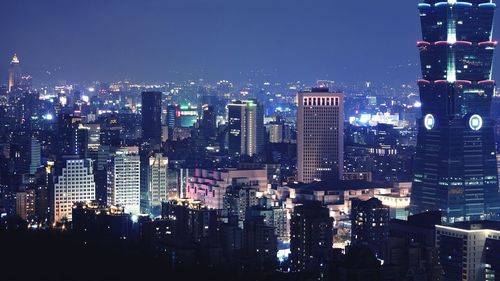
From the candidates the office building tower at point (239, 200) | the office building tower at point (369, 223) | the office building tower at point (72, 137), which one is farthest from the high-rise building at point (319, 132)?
the office building tower at point (369, 223)

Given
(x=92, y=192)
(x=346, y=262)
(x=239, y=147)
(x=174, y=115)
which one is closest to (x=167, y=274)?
(x=346, y=262)

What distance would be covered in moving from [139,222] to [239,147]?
10.2m

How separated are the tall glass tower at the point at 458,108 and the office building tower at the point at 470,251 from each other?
4.50m

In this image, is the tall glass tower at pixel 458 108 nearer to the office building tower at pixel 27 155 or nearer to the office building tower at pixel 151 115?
the office building tower at pixel 27 155

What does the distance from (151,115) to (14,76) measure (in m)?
3.93

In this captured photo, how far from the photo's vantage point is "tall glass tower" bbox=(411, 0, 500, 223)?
22.0 m

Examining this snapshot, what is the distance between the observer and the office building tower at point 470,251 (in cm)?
1658

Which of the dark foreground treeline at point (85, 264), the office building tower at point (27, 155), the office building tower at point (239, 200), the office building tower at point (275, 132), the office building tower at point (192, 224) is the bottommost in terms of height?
the dark foreground treeline at point (85, 264)

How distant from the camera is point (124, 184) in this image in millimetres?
23328

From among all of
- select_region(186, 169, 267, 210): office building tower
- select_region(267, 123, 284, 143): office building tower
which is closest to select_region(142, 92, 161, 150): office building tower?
select_region(267, 123, 284, 143): office building tower

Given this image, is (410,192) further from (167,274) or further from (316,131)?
(167,274)

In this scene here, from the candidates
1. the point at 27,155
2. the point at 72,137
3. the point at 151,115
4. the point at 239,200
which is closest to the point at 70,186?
the point at 239,200

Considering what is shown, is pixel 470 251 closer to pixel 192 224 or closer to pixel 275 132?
pixel 192 224

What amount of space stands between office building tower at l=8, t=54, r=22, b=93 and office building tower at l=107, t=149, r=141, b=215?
6.77m
